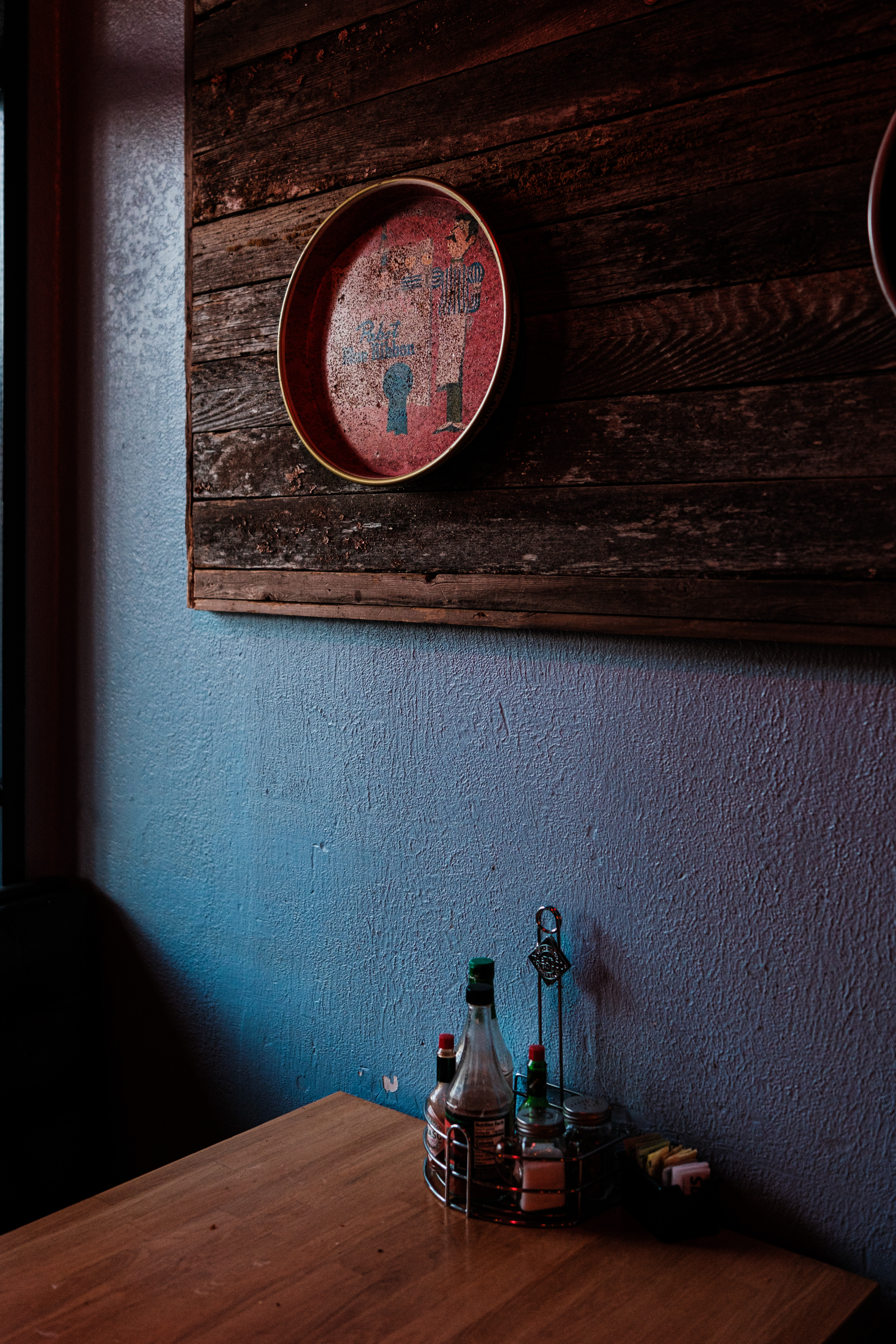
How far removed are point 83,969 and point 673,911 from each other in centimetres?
127

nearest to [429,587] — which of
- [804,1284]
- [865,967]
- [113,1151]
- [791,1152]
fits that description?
[865,967]

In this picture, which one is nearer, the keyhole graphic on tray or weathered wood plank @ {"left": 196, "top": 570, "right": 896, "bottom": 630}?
weathered wood plank @ {"left": 196, "top": 570, "right": 896, "bottom": 630}

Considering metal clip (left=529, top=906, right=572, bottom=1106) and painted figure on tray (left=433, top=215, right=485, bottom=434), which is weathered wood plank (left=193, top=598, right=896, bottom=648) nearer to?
painted figure on tray (left=433, top=215, right=485, bottom=434)

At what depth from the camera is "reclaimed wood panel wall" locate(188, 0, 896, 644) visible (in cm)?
112

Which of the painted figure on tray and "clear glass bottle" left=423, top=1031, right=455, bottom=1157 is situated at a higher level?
the painted figure on tray

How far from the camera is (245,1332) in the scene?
3.43 feet

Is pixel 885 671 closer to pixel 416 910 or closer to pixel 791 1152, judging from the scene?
pixel 791 1152

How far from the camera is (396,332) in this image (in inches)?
59.8

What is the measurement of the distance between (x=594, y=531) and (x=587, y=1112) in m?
0.70

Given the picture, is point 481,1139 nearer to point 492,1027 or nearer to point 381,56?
point 492,1027

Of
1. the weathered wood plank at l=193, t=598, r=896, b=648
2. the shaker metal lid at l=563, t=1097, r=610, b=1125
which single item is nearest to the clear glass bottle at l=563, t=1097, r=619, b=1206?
the shaker metal lid at l=563, t=1097, r=610, b=1125

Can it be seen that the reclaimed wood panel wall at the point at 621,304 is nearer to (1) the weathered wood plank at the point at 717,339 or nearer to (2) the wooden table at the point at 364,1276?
(1) the weathered wood plank at the point at 717,339

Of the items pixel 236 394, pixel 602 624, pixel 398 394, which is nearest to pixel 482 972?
pixel 602 624

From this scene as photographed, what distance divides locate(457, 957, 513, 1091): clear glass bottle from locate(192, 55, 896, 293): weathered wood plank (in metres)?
0.94
